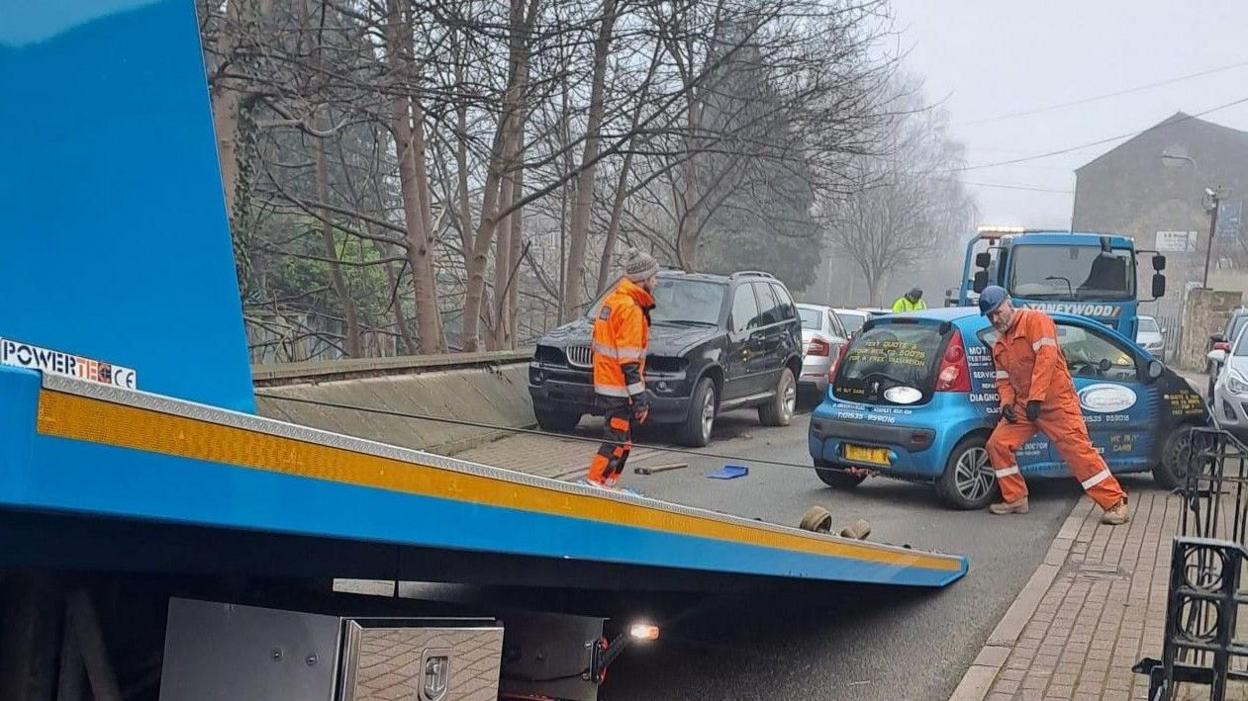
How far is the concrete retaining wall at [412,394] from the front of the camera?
10.9m

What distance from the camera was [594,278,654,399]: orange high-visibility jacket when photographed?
9219 millimetres

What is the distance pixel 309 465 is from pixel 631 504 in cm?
163

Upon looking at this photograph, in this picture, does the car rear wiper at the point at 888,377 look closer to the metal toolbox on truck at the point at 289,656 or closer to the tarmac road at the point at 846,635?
the tarmac road at the point at 846,635

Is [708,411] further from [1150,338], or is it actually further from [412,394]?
[1150,338]

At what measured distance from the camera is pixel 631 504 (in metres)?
3.93

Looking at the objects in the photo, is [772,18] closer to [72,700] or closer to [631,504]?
[631,504]

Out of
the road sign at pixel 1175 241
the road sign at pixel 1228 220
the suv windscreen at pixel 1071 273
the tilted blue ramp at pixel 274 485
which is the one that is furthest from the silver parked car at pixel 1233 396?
the road sign at pixel 1175 241

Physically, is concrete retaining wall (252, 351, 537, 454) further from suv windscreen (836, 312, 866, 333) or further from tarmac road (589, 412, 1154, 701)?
suv windscreen (836, 312, 866, 333)

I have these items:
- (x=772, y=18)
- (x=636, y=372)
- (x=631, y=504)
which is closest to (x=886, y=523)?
(x=636, y=372)

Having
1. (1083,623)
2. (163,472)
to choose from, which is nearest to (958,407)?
(1083,623)

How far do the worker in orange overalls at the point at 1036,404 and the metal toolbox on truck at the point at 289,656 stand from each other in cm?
772

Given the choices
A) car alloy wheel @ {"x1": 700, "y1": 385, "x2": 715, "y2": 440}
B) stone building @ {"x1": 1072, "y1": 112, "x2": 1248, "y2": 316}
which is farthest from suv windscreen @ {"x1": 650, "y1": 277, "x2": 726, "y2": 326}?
stone building @ {"x1": 1072, "y1": 112, "x2": 1248, "y2": 316}

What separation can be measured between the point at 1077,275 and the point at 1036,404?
438 inches

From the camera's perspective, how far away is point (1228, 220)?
2648 inches
